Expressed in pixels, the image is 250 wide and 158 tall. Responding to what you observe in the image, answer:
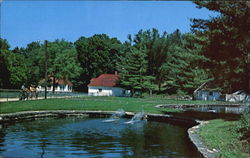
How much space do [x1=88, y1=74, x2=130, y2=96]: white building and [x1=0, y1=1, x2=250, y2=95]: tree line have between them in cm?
535

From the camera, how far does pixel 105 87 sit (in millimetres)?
71625

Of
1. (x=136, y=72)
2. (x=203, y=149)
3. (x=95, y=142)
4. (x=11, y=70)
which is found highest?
(x=11, y=70)

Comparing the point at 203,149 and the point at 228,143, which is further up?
the point at 228,143

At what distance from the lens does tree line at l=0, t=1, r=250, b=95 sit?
18438 millimetres

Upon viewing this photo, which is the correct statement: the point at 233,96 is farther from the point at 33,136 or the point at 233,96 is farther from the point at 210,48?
the point at 33,136

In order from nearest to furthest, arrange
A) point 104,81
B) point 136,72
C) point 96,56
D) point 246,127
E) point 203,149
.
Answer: point 203,149, point 246,127, point 136,72, point 104,81, point 96,56

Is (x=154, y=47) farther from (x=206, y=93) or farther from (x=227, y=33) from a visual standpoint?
(x=227, y=33)

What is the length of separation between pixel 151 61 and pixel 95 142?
50169 mm

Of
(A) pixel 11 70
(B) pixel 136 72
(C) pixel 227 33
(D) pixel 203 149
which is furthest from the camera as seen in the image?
(A) pixel 11 70

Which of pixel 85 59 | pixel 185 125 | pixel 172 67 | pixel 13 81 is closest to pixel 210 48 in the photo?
pixel 185 125

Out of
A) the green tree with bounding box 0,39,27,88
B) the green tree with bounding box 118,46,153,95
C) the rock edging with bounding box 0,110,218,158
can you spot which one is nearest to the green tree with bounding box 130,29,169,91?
the green tree with bounding box 118,46,153,95

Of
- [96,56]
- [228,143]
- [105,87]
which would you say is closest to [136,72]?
[105,87]

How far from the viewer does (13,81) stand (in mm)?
61312

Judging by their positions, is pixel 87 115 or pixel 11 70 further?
pixel 11 70
